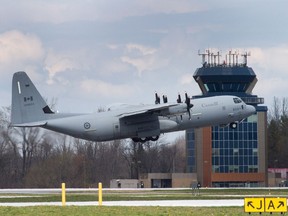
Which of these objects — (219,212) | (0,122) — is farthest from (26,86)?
(219,212)

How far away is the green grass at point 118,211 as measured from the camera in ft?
150

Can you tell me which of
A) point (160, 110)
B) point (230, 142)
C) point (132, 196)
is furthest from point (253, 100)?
point (132, 196)

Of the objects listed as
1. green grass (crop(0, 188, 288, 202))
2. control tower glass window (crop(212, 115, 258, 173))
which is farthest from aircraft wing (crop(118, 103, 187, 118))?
control tower glass window (crop(212, 115, 258, 173))

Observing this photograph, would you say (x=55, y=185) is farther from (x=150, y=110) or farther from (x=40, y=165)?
(x=150, y=110)

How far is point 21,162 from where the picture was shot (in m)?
127

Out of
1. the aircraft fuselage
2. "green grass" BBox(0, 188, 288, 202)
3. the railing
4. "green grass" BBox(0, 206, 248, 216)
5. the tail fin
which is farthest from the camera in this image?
the railing

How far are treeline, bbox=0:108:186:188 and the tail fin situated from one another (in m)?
18.0

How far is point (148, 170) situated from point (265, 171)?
1968 centimetres

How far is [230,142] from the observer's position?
5517 inches

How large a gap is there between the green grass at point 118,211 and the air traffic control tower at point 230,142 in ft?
285

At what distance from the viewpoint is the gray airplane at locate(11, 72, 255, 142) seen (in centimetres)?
8806

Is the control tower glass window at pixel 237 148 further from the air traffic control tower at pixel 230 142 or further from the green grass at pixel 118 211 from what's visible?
the green grass at pixel 118 211

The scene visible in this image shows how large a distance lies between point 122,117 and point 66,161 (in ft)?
130

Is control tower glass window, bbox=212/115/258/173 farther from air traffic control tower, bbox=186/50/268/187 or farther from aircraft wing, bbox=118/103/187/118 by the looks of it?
aircraft wing, bbox=118/103/187/118
